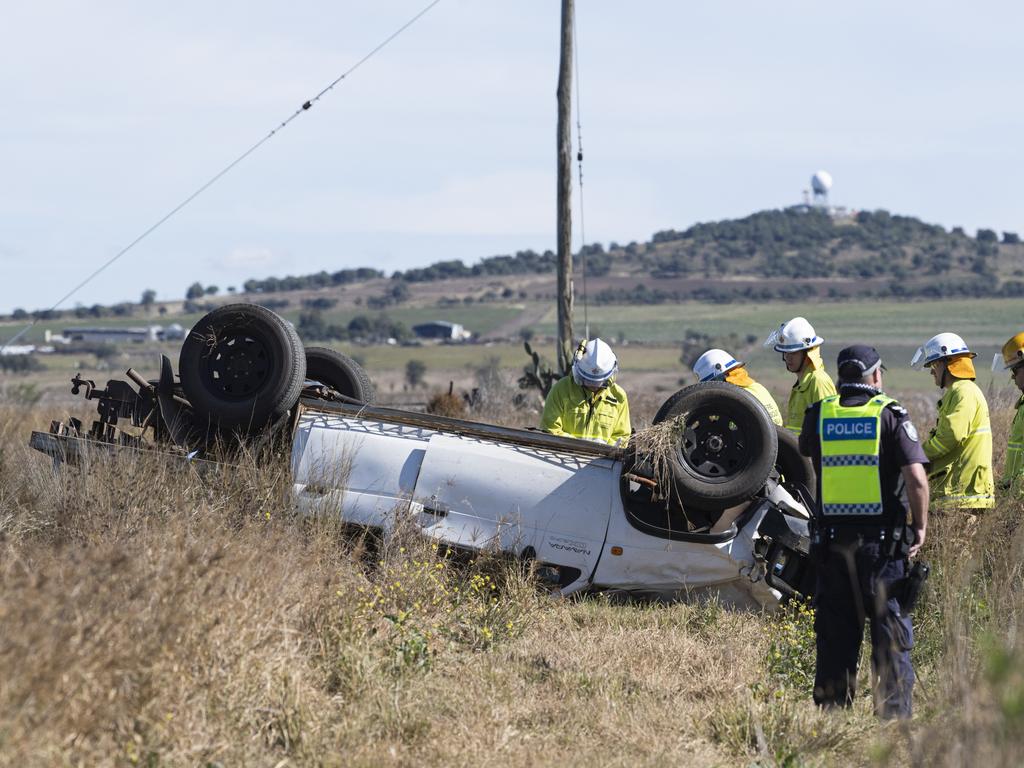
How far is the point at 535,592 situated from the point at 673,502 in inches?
40.1

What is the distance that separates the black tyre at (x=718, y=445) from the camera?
781cm

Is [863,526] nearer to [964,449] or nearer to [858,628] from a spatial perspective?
[858,628]

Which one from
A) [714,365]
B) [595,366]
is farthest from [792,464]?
[595,366]

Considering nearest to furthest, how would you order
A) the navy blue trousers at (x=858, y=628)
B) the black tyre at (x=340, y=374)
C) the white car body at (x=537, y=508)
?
the navy blue trousers at (x=858, y=628), the white car body at (x=537, y=508), the black tyre at (x=340, y=374)

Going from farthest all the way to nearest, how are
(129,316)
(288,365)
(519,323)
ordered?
1. (129,316)
2. (519,323)
3. (288,365)

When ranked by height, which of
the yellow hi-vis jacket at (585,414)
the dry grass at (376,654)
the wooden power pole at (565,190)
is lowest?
the dry grass at (376,654)

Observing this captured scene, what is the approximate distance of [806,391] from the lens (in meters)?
9.75

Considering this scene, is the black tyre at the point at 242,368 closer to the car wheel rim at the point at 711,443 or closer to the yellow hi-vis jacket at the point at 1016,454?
the car wheel rim at the point at 711,443

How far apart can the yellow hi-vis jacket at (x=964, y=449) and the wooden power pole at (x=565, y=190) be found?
772 cm

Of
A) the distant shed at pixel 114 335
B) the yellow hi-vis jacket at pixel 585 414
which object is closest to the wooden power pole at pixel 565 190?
the yellow hi-vis jacket at pixel 585 414

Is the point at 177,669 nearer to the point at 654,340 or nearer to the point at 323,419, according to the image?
the point at 323,419

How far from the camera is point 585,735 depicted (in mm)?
5910

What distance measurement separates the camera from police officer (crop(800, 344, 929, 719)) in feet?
20.1

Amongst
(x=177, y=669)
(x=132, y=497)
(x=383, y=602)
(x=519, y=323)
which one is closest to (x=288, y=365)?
(x=132, y=497)
